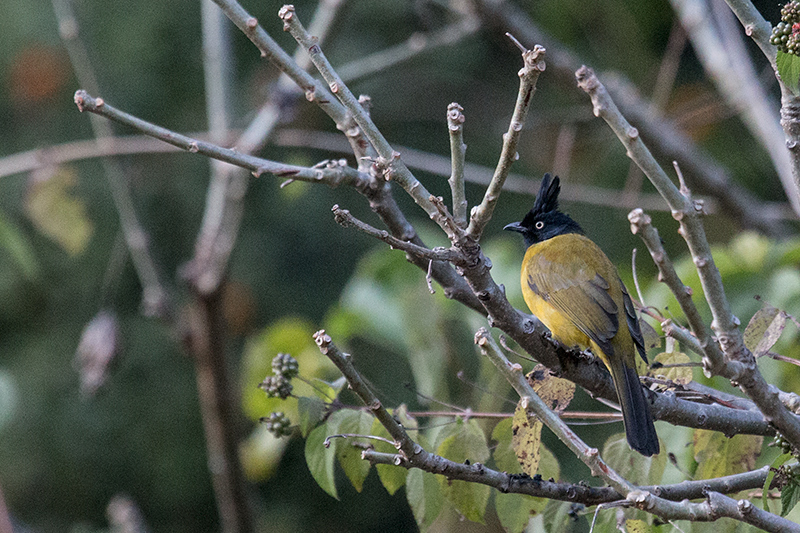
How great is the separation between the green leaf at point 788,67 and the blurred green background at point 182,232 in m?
4.63

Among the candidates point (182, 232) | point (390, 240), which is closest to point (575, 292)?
point (390, 240)

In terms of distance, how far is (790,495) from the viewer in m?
1.47

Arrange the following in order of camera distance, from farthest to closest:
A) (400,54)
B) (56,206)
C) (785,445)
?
(400,54), (56,206), (785,445)

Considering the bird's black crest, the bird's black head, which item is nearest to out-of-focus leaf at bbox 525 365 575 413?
the bird's black crest

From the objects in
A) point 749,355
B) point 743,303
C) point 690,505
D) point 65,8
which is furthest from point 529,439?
point 65,8

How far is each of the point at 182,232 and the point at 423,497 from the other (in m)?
5.17

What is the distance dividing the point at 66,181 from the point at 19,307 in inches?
133

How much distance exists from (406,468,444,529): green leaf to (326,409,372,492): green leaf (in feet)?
0.37

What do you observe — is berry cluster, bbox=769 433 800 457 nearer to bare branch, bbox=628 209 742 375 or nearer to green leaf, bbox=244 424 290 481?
bare branch, bbox=628 209 742 375

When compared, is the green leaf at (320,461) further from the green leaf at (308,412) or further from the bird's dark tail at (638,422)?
the bird's dark tail at (638,422)

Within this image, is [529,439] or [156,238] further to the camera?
[156,238]

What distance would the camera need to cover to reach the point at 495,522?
4.26 metres

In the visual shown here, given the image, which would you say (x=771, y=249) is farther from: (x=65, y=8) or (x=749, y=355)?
(x=65, y=8)

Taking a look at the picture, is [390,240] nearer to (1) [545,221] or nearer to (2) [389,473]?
(2) [389,473]
